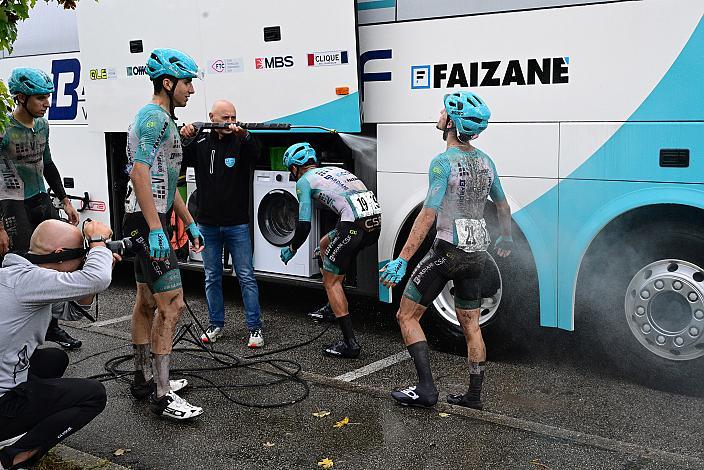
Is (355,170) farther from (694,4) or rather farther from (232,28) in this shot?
(694,4)

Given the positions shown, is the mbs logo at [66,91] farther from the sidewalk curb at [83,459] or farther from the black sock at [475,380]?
the black sock at [475,380]

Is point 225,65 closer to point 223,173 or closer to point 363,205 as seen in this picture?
point 223,173

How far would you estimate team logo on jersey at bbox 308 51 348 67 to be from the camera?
667 cm

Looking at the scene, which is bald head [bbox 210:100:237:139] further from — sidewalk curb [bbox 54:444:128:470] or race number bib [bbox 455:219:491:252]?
sidewalk curb [bbox 54:444:128:470]

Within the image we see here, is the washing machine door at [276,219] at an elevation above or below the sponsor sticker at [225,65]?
below

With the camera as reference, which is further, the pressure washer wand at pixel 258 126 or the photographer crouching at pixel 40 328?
the pressure washer wand at pixel 258 126

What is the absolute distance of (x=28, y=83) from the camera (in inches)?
251

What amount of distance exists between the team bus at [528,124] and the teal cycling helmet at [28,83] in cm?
162

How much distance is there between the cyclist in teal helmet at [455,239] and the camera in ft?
17.0

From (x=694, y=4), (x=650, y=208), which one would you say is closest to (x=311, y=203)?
(x=650, y=208)

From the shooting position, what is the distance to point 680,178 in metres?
5.42

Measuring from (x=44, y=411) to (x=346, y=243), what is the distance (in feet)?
9.87

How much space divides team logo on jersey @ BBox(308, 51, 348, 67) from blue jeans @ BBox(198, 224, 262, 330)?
147 cm

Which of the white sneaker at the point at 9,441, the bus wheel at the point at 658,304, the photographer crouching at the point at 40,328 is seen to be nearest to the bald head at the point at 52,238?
the photographer crouching at the point at 40,328
